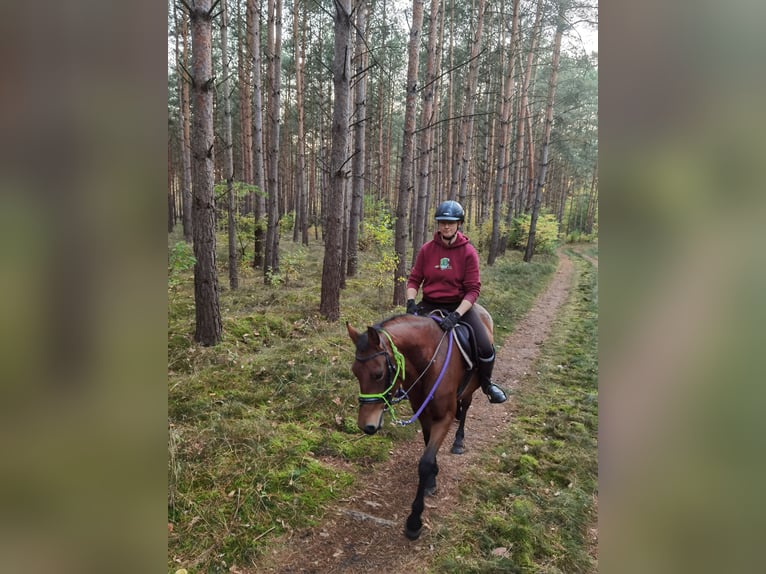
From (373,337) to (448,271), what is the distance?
176 cm

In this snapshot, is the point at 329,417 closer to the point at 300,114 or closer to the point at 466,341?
the point at 466,341

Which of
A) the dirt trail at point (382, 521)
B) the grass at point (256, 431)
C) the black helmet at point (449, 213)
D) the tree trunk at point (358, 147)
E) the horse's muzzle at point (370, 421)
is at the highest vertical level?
the tree trunk at point (358, 147)

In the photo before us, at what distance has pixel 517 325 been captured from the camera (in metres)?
11.1

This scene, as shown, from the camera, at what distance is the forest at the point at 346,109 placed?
713 centimetres

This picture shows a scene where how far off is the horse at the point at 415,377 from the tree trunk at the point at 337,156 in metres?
4.74

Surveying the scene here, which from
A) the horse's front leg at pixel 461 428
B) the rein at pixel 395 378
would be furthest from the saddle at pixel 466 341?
the horse's front leg at pixel 461 428

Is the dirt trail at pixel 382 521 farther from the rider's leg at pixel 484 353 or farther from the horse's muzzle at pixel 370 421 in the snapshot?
the horse's muzzle at pixel 370 421

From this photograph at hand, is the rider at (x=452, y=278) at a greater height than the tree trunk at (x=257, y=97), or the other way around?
the tree trunk at (x=257, y=97)

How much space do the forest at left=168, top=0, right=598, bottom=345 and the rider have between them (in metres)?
3.51

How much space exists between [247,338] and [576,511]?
580cm

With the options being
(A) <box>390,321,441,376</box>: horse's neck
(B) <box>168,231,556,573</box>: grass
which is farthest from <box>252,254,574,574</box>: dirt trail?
(A) <box>390,321,441,376</box>: horse's neck

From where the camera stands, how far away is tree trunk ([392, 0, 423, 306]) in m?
9.40
